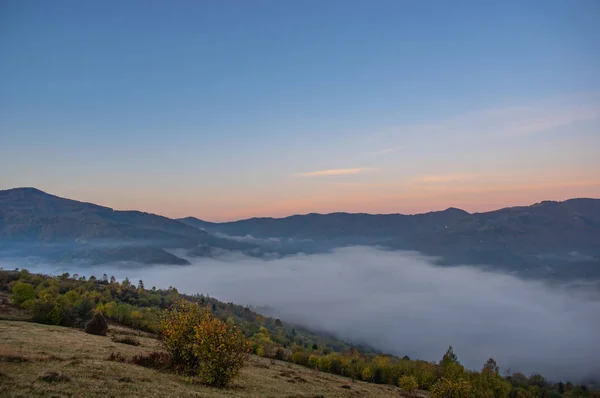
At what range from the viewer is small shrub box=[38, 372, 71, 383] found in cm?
2775

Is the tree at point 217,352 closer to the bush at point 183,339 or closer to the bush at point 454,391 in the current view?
the bush at point 183,339

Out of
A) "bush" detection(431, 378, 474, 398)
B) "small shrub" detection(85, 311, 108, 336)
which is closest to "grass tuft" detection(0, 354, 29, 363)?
A: "small shrub" detection(85, 311, 108, 336)

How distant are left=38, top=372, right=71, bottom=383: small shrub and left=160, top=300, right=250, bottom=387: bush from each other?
11070mm

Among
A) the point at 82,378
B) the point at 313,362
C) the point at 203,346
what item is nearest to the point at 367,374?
the point at 313,362

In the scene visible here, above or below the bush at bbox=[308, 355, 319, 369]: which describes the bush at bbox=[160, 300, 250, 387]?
above

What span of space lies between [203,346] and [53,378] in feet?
40.7

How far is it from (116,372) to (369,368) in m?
133

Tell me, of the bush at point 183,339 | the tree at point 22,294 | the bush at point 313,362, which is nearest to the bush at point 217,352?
the bush at point 183,339

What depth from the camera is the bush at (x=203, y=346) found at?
117 feet

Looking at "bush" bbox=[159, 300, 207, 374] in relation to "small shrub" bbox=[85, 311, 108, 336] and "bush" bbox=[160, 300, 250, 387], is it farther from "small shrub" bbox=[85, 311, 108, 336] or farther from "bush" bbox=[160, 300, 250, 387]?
"small shrub" bbox=[85, 311, 108, 336]

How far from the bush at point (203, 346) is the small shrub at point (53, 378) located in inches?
436

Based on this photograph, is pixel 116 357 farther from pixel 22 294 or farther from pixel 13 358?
pixel 22 294

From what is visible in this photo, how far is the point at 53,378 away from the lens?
28.2 metres

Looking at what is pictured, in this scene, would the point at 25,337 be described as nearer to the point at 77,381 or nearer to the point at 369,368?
the point at 77,381
